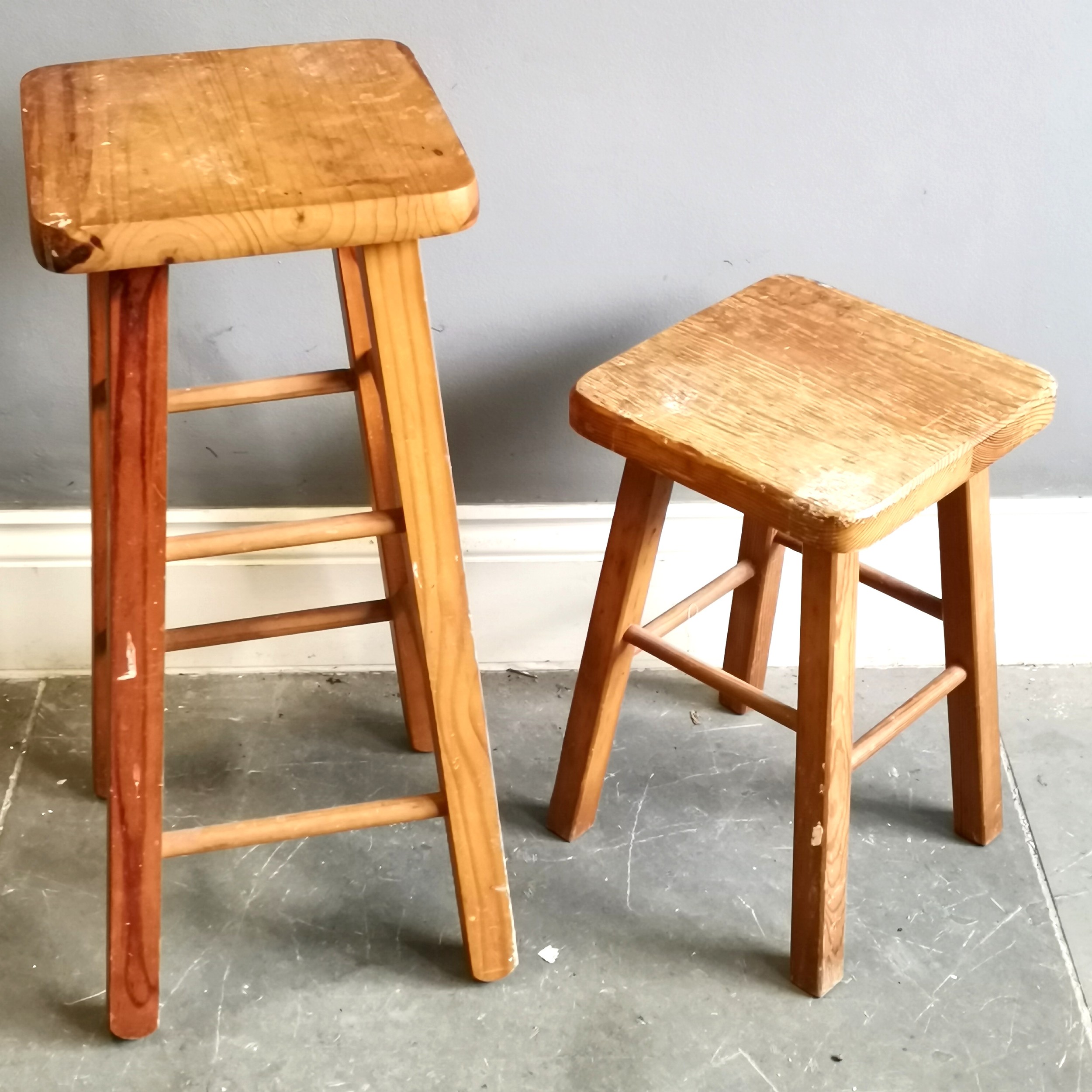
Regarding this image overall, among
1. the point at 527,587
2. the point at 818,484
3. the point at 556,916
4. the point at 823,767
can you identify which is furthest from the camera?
the point at 527,587

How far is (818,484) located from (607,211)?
1.61 feet

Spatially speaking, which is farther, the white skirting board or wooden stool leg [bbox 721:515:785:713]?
the white skirting board

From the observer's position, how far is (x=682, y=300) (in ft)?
4.58

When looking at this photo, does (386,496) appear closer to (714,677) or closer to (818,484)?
(714,677)

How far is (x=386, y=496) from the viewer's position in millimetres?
1311

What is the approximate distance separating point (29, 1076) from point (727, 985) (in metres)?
0.68

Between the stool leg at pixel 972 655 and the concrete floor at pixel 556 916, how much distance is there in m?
0.06

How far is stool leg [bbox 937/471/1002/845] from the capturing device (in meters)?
1.21

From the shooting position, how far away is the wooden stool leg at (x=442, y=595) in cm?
93

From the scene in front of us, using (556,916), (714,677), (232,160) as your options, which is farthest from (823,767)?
(232,160)

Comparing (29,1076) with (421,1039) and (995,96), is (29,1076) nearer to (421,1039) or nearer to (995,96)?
(421,1039)

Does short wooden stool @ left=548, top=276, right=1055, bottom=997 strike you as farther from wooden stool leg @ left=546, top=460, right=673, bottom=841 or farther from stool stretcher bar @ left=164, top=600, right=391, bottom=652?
stool stretcher bar @ left=164, top=600, right=391, bottom=652

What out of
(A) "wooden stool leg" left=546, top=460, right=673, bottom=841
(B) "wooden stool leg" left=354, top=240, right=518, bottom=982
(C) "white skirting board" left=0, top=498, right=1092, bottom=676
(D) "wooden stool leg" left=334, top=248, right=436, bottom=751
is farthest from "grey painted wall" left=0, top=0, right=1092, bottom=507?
(B) "wooden stool leg" left=354, top=240, right=518, bottom=982

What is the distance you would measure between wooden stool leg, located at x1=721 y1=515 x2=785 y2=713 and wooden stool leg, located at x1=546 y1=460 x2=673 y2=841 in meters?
0.15
